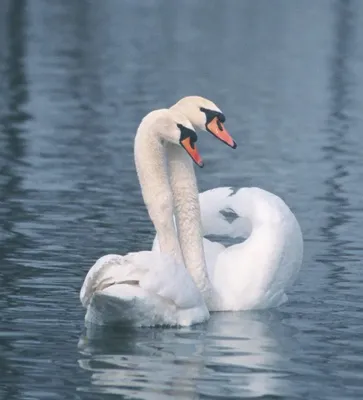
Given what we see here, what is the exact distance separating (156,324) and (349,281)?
2.22 meters

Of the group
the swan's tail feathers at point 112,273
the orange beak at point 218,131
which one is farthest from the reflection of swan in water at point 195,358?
the orange beak at point 218,131

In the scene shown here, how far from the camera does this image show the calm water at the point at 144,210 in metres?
11.1

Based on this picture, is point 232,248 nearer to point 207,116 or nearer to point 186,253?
point 186,253

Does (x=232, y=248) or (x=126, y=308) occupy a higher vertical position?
(x=126, y=308)


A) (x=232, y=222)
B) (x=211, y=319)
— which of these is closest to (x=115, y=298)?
(x=211, y=319)

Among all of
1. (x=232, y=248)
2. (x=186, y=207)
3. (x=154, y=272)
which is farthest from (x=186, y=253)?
(x=154, y=272)

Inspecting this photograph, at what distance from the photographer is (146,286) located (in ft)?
39.6

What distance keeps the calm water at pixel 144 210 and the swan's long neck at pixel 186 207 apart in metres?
0.49

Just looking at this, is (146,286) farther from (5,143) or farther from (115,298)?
(5,143)

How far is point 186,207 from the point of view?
525 inches

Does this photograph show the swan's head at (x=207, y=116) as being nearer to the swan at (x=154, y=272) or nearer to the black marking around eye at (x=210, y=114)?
the black marking around eye at (x=210, y=114)

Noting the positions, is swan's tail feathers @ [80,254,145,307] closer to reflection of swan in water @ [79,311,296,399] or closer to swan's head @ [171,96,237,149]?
reflection of swan in water @ [79,311,296,399]

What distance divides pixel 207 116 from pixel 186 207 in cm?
74

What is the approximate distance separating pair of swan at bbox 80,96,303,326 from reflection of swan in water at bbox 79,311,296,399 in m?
0.15
